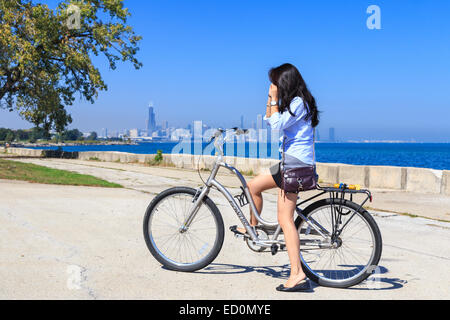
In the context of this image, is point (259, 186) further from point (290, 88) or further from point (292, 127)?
point (290, 88)

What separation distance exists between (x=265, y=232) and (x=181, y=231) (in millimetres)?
844

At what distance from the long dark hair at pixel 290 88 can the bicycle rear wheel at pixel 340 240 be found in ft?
2.77

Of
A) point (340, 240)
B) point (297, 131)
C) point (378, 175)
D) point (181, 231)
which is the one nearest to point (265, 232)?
point (340, 240)

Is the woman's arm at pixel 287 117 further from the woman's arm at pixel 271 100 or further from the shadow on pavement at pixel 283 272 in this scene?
the shadow on pavement at pixel 283 272

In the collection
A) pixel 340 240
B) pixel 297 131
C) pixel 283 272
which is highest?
pixel 297 131

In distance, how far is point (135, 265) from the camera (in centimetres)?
464

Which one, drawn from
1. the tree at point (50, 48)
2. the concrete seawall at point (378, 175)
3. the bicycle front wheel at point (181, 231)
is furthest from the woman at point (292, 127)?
the tree at point (50, 48)

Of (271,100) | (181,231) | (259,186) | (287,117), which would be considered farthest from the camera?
(181,231)

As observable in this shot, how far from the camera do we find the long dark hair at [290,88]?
3914 millimetres

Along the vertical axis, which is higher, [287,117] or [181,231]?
[287,117]

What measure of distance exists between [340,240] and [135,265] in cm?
199

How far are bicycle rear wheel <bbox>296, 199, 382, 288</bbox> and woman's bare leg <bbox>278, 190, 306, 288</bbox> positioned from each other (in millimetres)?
176

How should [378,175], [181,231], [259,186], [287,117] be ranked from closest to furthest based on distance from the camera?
[287,117] → [259,186] → [181,231] → [378,175]

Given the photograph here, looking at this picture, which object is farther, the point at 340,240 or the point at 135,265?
the point at 135,265
